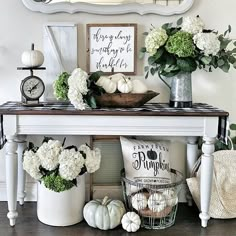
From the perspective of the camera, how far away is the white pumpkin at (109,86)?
2.42 metres

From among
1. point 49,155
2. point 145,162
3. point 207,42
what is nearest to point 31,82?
point 49,155

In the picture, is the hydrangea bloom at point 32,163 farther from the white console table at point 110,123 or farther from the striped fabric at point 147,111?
the striped fabric at point 147,111

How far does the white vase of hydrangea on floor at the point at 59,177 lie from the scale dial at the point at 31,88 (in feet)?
1.03

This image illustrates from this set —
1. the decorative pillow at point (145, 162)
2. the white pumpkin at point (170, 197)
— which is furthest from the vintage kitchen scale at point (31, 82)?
the white pumpkin at point (170, 197)

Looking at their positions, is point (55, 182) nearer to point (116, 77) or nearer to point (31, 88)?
point (31, 88)

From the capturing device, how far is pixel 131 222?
240 cm

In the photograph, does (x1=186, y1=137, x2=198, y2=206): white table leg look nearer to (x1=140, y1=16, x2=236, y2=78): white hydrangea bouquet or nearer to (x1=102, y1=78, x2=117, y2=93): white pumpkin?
(x1=140, y1=16, x2=236, y2=78): white hydrangea bouquet

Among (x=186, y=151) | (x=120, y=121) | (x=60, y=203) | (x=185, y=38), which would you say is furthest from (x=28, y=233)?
(x=185, y=38)

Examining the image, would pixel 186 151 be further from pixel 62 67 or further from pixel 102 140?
pixel 62 67

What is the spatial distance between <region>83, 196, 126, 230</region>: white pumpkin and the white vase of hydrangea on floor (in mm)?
95

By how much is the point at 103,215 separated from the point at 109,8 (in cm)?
139

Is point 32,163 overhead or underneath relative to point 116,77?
underneath

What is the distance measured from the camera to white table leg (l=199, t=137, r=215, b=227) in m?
2.35

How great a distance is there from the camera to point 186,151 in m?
2.85
